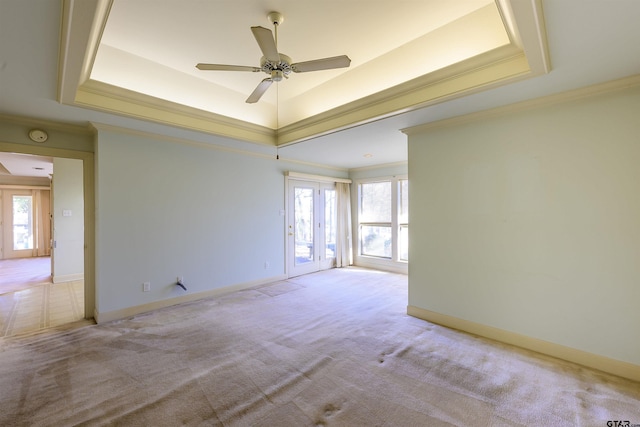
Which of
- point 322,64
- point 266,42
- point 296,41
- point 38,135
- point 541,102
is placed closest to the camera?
point 266,42

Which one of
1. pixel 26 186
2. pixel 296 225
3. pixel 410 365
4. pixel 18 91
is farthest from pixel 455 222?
pixel 26 186

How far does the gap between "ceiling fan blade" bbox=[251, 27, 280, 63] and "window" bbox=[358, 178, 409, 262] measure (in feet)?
14.6

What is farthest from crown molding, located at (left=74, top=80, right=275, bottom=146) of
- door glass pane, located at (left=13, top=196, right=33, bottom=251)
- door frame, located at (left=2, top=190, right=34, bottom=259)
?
door glass pane, located at (left=13, top=196, right=33, bottom=251)

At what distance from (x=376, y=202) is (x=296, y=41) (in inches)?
172

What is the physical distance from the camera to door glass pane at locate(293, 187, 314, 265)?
19.0ft

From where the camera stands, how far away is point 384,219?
636 centimetres

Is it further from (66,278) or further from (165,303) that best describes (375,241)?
(66,278)

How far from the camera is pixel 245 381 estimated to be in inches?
86.8

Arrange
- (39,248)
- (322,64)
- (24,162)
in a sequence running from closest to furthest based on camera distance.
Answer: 1. (322,64)
2. (24,162)
3. (39,248)

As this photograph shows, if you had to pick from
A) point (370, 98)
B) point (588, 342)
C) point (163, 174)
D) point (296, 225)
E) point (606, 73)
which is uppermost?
point (370, 98)

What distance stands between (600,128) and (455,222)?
4.77 feet

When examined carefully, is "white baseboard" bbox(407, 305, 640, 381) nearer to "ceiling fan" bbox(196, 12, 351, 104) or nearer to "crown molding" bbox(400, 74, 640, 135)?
"crown molding" bbox(400, 74, 640, 135)

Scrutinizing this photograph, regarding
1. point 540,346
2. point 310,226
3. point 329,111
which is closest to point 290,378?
point 540,346

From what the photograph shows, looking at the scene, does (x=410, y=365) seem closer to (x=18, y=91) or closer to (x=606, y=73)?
(x=606, y=73)
